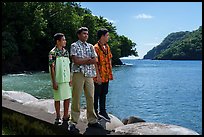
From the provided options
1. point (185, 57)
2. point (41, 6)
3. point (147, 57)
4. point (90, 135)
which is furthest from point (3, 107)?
point (147, 57)

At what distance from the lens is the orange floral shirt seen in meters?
5.39

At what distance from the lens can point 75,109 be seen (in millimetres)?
4957

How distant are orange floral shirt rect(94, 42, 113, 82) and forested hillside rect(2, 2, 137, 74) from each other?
31950mm

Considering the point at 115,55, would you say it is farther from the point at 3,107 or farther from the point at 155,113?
the point at 3,107

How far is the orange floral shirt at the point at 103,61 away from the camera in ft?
17.7

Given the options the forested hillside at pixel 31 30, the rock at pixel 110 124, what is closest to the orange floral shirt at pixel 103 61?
the rock at pixel 110 124

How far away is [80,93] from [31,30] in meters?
35.7

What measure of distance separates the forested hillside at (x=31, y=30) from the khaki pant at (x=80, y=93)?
3243 centimetres

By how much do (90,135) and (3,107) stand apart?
2274 millimetres

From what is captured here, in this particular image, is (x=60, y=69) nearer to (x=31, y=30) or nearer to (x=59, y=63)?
(x=59, y=63)

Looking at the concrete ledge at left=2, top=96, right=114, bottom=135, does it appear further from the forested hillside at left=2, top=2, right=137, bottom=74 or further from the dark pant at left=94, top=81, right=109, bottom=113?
the forested hillside at left=2, top=2, right=137, bottom=74

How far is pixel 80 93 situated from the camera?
4.84 metres

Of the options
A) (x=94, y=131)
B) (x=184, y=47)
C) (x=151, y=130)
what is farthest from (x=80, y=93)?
(x=184, y=47)

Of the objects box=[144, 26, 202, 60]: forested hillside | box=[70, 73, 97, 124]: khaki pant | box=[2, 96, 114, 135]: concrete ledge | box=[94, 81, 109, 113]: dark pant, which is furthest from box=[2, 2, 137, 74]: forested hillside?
box=[144, 26, 202, 60]: forested hillside
